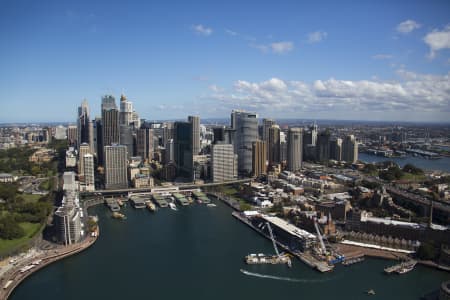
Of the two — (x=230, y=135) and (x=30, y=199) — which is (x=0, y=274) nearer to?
(x=30, y=199)

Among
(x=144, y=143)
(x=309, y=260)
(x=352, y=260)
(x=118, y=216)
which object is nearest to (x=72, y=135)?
(x=144, y=143)

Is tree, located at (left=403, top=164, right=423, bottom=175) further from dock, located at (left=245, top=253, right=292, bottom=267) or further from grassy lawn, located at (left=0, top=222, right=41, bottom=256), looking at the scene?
grassy lawn, located at (left=0, top=222, right=41, bottom=256)

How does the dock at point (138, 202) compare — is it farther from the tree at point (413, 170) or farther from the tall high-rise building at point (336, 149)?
the tall high-rise building at point (336, 149)

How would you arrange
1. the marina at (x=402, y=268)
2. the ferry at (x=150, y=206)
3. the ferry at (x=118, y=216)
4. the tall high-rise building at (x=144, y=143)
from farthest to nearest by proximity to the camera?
the tall high-rise building at (x=144, y=143) → the ferry at (x=150, y=206) → the ferry at (x=118, y=216) → the marina at (x=402, y=268)

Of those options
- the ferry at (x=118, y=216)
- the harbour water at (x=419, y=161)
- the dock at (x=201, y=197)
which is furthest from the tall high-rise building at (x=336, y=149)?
the ferry at (x=118, y=216)

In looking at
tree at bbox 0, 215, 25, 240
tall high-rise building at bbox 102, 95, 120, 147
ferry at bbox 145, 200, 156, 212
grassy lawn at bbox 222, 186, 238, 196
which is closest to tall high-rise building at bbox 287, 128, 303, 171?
grassy lawn at bbox 222, 186, 238, 196

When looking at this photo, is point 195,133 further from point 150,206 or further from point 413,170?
point 413,170
